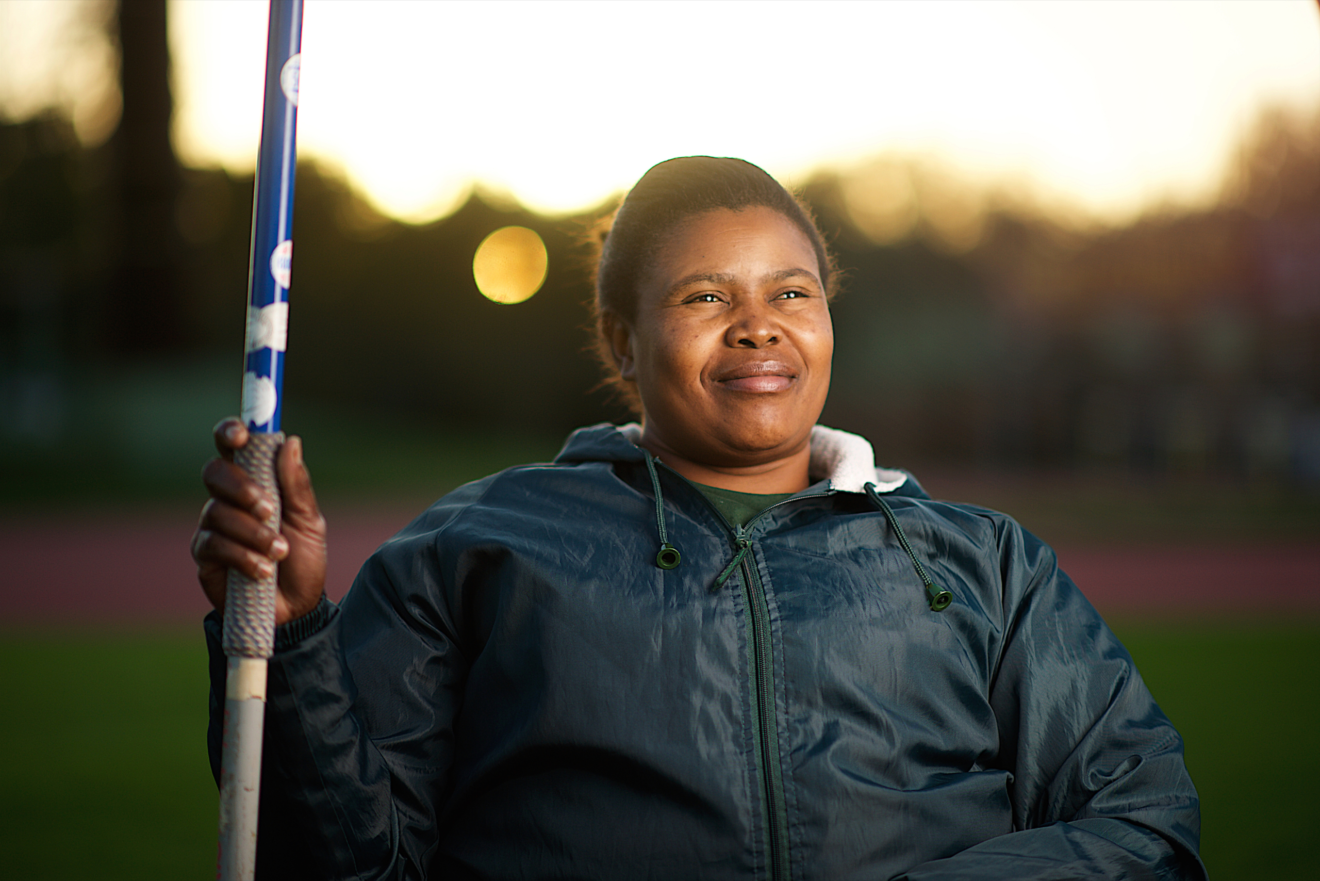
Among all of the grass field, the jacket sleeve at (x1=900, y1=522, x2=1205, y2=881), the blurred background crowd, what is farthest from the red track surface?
the jacket sleeve at (x1=900, y1=522, x2=1205, y2=881)

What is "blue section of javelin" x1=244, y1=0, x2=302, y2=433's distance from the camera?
1.28m

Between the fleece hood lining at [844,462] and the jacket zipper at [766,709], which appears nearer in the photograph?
the jacket zipper at [766,709]

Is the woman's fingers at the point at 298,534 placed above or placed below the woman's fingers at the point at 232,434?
below

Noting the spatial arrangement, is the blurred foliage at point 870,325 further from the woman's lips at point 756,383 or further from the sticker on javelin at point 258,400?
the sticker on javelin at point 258,400

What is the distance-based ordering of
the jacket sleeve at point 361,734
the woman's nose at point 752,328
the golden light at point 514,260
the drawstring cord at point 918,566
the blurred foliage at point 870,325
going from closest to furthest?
1. the jacket sleeve at point 361,734
2. the drawstring cord at point 918,566
3. the woman's nose at point 752,328
4. the blurred foliage at point 870,325
5. the golden light at point 514,260

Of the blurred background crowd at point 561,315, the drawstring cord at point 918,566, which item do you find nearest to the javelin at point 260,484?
the drawstring cord at point 918,566

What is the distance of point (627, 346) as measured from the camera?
2.05 m

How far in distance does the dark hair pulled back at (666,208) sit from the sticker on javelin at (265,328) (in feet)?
2.53

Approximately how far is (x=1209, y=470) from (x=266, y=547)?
1883 cm

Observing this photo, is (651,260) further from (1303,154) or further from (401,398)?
(401,398)

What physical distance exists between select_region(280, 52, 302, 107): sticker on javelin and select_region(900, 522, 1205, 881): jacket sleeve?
120 centimetres

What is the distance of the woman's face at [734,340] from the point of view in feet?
5.97

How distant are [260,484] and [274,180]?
13.4 inches

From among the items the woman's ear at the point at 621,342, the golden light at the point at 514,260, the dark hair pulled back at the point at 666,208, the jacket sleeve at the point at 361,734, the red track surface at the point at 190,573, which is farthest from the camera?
the golden light at the point at 514,260
